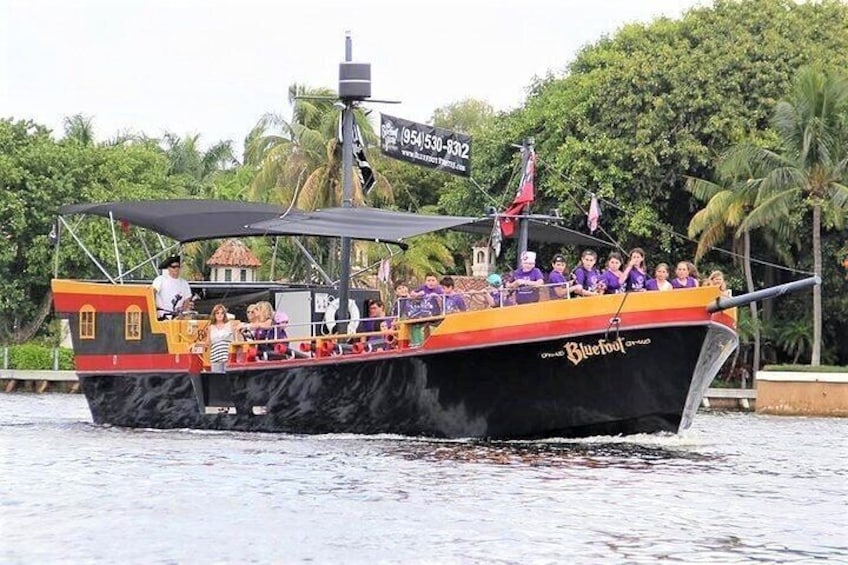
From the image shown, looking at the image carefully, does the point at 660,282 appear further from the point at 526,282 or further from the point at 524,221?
the point at 524,221

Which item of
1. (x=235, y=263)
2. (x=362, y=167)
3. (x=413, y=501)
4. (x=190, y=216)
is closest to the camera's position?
(x=413, y=501)

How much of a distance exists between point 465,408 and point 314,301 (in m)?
4.30

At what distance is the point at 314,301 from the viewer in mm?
26875

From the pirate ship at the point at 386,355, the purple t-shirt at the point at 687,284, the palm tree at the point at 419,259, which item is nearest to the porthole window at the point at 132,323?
the pirate ship at the point at 386,355

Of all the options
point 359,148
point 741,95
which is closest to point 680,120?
point 741,95

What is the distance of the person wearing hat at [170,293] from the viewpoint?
26938 millimetres

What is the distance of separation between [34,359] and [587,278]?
1315 inches

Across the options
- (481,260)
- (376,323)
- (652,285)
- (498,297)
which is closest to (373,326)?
(376,323)

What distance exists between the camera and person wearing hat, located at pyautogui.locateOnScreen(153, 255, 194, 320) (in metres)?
26.9

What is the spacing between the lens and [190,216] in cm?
2698

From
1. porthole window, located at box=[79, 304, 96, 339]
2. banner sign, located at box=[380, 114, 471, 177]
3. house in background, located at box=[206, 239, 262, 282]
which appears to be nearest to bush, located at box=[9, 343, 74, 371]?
house in background, located at box=[206, 239, 262, 282]

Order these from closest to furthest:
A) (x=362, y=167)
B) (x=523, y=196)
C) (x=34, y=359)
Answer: (x=523, y=196), (x=362, y=167), (x=34, y=359)

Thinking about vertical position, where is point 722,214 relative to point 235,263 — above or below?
above

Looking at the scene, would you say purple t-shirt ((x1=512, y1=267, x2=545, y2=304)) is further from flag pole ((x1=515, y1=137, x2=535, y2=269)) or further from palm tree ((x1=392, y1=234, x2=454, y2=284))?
palm tree ((x1=392, y1=234, x2=454, y2=284))
